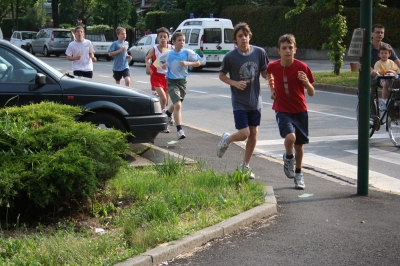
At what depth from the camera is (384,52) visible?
1152 centimetres

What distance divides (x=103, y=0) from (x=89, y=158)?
43398 millimetres

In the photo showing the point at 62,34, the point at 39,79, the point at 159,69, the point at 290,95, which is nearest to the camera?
the point at 290,95

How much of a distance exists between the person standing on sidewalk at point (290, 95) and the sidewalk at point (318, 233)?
0.45 m

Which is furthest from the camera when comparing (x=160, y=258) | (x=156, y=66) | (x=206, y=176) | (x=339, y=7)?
(x=339, y=7)

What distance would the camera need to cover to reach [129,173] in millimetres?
7562

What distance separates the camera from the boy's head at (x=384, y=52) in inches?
452

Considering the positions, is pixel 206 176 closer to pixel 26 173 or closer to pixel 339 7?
pixel 26 173

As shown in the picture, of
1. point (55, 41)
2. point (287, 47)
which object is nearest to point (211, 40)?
point (55, 41)

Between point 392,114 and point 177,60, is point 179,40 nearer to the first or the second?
point 177,60

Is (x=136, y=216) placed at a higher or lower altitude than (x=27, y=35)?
lower

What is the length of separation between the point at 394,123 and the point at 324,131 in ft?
6.05

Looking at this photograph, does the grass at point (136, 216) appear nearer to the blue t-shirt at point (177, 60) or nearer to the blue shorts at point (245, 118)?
the blue shorts at point (245, 118)

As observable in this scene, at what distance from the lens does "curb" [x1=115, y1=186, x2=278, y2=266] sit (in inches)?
199

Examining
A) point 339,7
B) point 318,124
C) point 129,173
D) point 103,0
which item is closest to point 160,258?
point 129,173
